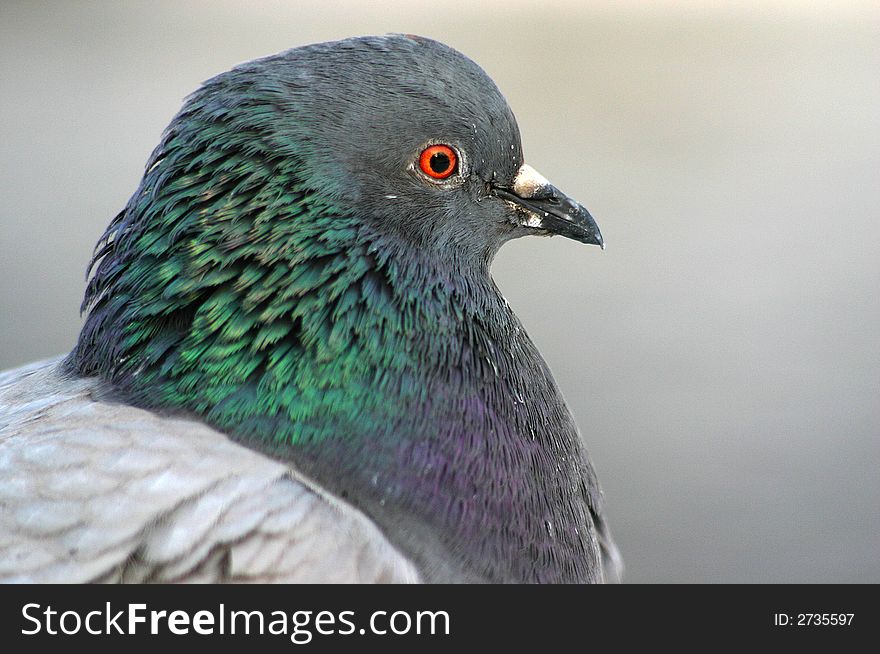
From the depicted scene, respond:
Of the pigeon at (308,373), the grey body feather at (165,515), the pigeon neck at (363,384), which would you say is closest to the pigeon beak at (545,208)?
the pigeon at (308,373)

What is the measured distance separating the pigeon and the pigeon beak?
5.7 inches

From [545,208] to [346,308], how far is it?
723 millimetres

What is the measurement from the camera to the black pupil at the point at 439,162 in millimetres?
2816

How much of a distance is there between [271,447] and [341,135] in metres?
0.79

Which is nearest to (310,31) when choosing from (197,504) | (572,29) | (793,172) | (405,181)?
(572,29)

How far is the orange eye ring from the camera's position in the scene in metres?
2.80

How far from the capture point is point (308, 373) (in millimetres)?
2600

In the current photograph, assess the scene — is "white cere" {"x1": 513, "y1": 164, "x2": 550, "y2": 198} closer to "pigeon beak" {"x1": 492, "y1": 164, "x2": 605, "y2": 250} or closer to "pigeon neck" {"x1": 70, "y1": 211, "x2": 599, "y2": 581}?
"pigeon beak" {"x1": 492, "y1": 164, "x2": 605, "y2": 250}

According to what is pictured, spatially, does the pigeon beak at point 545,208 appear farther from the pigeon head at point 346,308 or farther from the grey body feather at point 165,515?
the grey body feather at point 165,515

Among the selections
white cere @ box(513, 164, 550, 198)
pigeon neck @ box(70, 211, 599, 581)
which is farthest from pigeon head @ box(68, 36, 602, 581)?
white cere @ box(513, 164, 550, 198)

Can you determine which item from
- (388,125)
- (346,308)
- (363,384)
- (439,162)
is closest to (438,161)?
(439,162)

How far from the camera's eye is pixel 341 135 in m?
2.68

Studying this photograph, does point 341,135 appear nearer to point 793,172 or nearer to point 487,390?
point 487,390

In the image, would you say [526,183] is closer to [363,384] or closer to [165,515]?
[363,384]
